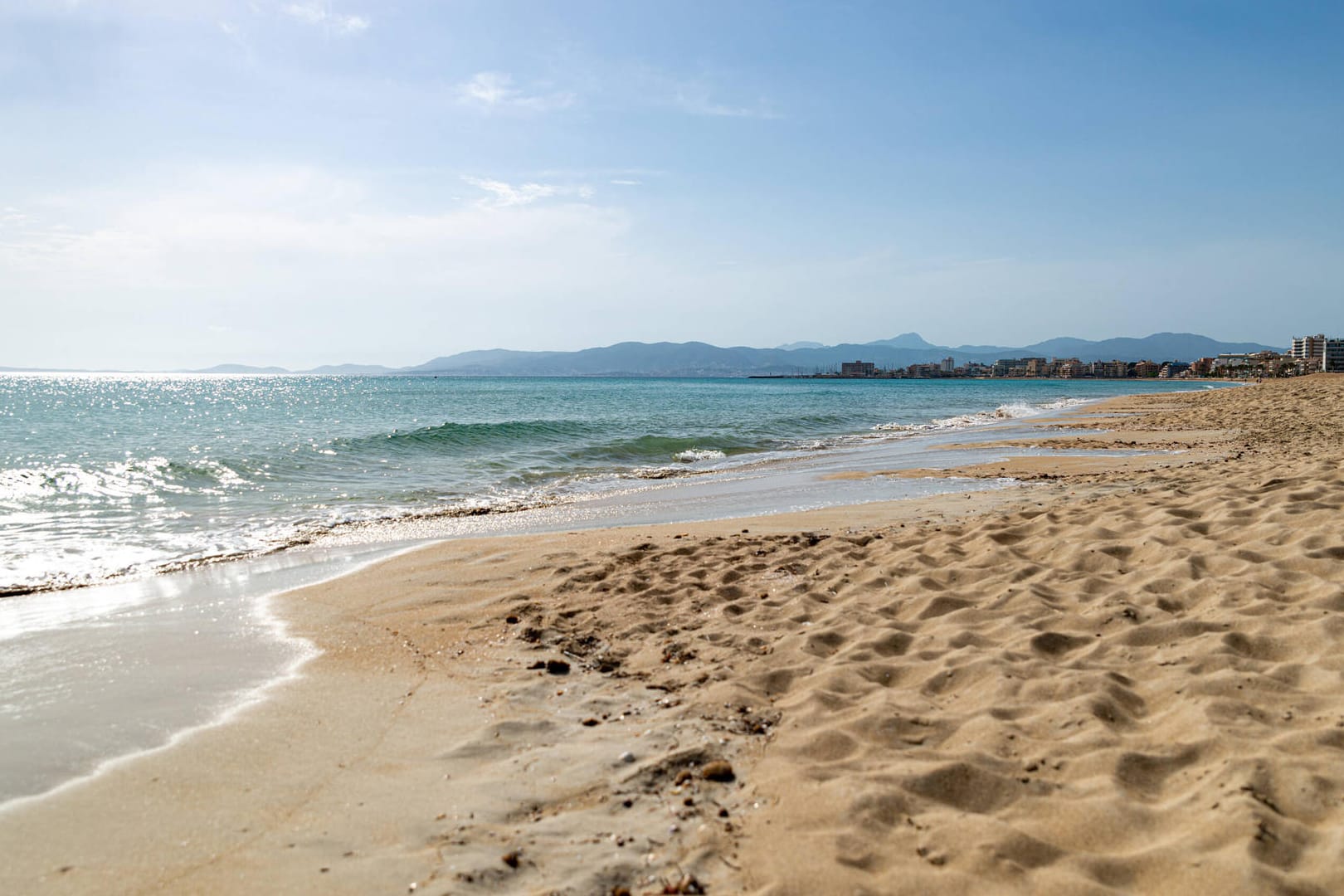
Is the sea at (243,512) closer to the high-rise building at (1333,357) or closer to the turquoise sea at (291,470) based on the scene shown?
the turquoise sea at (291,470)

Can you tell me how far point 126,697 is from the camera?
439cm

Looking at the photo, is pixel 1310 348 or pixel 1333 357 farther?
pixel 1310 348

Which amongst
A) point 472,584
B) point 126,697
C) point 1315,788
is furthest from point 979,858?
point 472,584

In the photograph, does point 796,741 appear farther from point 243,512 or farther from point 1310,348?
point 1310,348

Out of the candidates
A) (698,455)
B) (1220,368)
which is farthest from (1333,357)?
(698,455)

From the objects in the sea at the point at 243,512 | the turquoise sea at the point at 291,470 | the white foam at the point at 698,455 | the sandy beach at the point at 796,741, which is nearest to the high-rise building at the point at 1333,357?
the turquoise sea at the point at 291,470

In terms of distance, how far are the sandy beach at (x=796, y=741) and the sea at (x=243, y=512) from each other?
0.62 meters

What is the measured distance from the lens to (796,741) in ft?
11.4

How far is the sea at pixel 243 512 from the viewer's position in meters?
4.44

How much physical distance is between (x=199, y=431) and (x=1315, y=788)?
33.5 metres

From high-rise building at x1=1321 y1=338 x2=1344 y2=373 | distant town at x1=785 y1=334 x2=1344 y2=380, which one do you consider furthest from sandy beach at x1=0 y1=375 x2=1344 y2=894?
high-rise building at x1=1321 y1=338 x2=1344 y2=373

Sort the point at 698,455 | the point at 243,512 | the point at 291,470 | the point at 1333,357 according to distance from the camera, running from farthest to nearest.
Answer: the point at 1333,357
the point at 698,455
the point at 291,470
the point at 243,512

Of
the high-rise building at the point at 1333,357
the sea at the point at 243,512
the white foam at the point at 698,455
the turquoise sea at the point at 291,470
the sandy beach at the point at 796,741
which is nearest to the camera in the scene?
the sandy beach at the point at 796,741

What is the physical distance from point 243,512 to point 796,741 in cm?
1112
